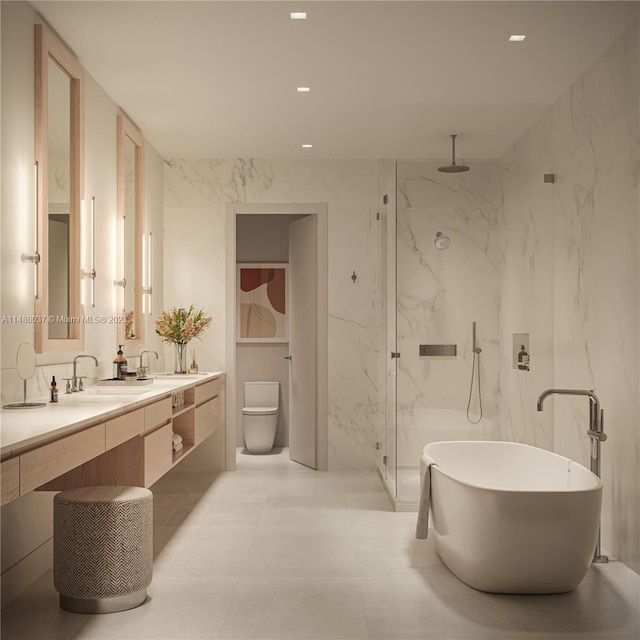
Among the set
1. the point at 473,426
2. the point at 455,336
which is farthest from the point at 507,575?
the point at 455,336

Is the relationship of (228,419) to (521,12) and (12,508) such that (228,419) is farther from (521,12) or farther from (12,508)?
(521,12)

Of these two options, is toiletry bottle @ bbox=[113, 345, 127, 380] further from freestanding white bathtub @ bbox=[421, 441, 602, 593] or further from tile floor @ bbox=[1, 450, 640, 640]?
freestanding white bathtub @ bbox=[421, 441, 602, 593]

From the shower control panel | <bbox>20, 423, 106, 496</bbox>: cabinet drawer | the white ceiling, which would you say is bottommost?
<bbox>20, 423, 106, 496</bbox>: cabinet drawer

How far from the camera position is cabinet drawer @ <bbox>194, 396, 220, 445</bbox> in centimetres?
448

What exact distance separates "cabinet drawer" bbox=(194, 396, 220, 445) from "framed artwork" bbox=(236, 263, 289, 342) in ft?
5.28

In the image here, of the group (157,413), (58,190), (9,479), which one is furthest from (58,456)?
(58,190)

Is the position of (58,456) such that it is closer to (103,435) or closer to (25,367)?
(103,435)

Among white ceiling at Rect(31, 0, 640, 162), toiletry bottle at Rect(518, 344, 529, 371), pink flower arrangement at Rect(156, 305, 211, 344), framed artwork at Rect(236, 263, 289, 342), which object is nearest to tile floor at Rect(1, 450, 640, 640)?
toiletry bottle at Rect(518, 344, 529, 371)

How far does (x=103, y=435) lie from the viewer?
103 inches

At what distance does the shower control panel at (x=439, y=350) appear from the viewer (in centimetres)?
411

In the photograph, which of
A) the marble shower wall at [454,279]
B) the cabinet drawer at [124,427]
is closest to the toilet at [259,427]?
A: the marble shower wall at [454,279]

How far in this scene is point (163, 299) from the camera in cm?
577

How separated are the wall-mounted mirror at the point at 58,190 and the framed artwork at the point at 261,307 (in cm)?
323

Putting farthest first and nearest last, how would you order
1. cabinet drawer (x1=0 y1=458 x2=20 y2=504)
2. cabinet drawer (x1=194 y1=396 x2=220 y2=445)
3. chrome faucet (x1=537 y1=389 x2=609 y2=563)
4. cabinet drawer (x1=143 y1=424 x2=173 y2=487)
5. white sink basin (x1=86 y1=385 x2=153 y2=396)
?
cabinet drawer (x1=194 y1=396 x2=220 y2=445)
white sink basin (x1=86 y1=385 x2=153 y2=396)
chrome faucet (x1=537 y1=389 x2=609 y2=563)
cabinet drawer (x1=143 y1=424 x2=173 y2=487)
cabinet drawer (x1=0 y1=458 x2=20 y2=504)
